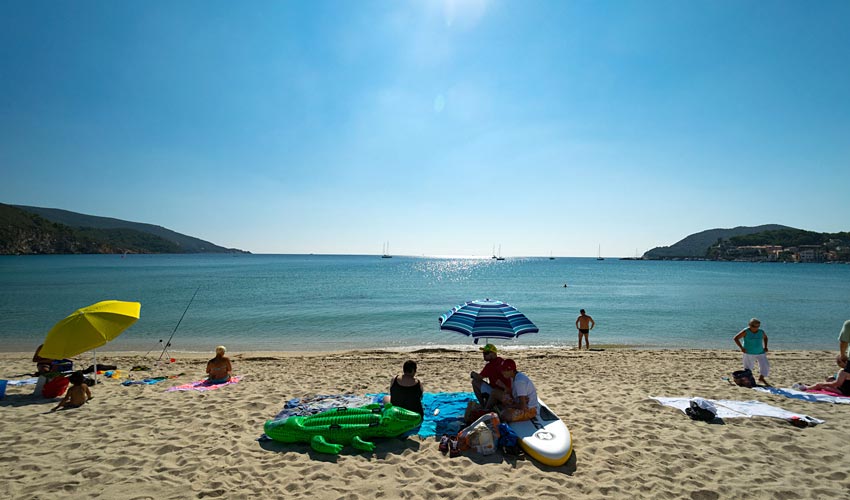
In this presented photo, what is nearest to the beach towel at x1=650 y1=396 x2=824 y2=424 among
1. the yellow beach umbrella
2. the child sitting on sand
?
the yellow beach umbrella

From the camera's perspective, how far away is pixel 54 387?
722cm

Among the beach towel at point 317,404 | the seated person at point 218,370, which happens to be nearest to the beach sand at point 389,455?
the beach towel at point 317,404

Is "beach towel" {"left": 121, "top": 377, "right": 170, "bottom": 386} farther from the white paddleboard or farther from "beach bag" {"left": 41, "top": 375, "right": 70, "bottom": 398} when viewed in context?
the white paddleboard

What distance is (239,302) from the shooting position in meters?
29.5

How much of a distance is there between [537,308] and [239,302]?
23.5 meters

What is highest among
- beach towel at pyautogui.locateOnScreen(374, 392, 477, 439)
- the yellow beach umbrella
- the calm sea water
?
the yellow beach umbrella

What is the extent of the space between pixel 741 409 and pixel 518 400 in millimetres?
A: 4214

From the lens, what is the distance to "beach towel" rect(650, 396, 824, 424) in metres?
6.15

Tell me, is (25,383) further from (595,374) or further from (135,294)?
(135,294)

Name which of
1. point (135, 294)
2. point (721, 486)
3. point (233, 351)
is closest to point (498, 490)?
point (721, 486)

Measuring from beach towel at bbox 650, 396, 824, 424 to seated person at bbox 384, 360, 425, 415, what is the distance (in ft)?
15.5

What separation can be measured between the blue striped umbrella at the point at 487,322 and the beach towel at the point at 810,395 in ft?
18.6

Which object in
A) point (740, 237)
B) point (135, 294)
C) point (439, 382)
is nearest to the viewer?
point (439, 382)

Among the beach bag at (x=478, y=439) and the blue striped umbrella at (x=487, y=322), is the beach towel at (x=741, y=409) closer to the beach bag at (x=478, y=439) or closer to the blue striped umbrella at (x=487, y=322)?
the blue striped umbrella at (x=487, y=322)
